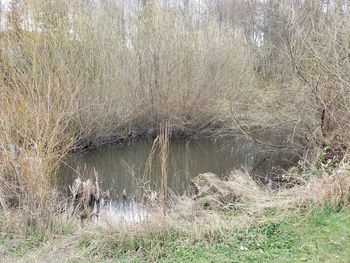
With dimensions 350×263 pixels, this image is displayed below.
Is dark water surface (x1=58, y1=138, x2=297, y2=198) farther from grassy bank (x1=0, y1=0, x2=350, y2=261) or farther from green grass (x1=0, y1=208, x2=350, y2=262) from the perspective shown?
green grass (x1=0, y1=208, x2=350, y2=262)

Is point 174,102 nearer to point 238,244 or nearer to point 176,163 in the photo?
point 176,163

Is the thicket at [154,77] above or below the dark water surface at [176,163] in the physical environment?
above

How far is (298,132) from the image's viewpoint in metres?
8.30

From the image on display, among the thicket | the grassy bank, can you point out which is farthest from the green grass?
the thicket

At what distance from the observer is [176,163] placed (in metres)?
10.2

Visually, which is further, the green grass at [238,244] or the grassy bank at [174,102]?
the grassy bank at [174,102]

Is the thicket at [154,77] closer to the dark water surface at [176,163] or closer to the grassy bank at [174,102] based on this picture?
the grassy bank at [174,102]

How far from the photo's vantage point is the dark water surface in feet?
27.3

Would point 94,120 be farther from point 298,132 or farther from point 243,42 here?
point 243,42

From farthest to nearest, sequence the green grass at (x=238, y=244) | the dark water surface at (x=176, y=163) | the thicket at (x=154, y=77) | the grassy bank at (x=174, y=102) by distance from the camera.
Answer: the dark water surface at (x=176, y=163) < the thicket at (x=154, y=77) < the grassy bank at (x=174, y=102) < the green grass at (x=238, y=244)

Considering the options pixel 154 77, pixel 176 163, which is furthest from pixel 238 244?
pixel 154 77

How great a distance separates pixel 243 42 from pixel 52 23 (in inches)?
317

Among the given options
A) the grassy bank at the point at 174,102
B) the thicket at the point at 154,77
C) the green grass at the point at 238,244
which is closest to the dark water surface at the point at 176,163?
the grassy bank at the point at 174,102

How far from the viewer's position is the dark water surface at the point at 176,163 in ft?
27.3
